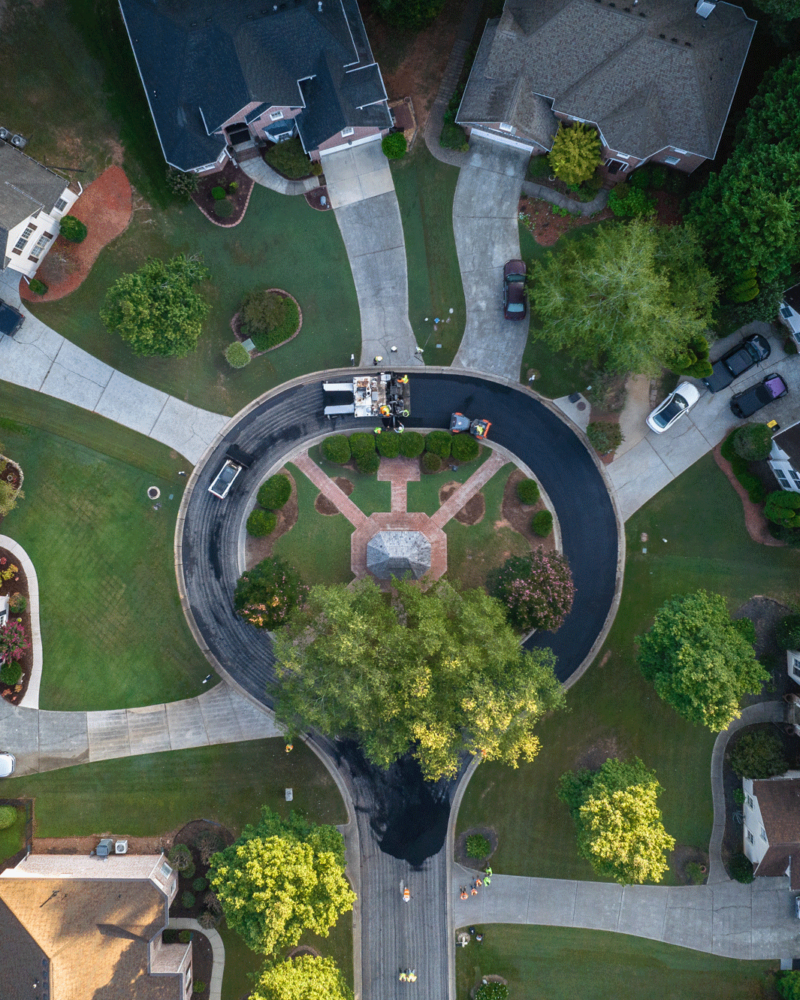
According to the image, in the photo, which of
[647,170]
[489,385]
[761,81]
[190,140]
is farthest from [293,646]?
[761,81]

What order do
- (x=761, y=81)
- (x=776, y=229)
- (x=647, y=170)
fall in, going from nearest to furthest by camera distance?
(x=776, y=229), (x=761, y=81), (x=647, y=170)

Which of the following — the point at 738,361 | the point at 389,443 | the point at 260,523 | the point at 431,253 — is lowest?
the point at 260,523

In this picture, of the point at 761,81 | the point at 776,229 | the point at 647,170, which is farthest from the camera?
the point at 647,170

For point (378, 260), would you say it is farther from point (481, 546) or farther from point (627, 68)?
point (481, 546)

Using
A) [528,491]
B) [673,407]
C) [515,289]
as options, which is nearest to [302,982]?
[528,491]

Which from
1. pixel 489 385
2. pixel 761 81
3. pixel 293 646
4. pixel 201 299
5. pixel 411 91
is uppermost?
pixel 411 91

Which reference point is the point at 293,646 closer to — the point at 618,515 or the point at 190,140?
the point at 618,515

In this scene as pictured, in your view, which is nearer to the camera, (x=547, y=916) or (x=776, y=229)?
(x=776, y=229)
